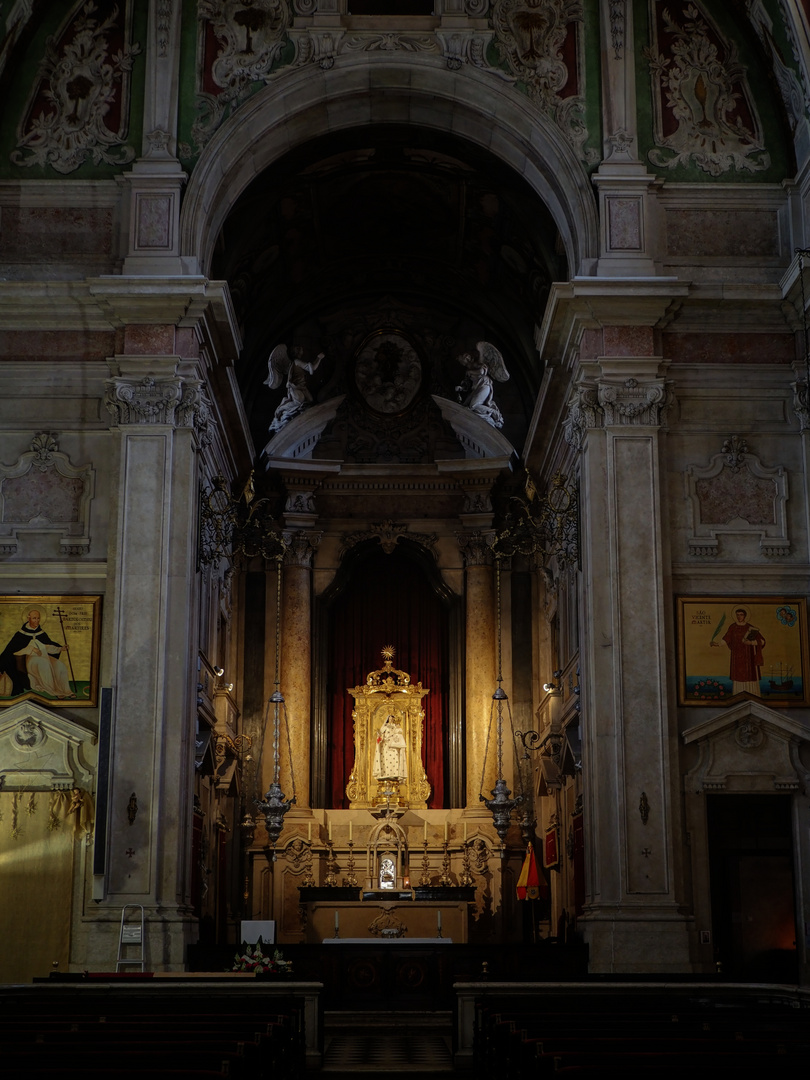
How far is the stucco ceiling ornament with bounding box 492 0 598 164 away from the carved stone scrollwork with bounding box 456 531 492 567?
901 cm

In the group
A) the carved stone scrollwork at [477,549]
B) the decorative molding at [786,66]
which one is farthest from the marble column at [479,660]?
the decorative molding at [786,66]

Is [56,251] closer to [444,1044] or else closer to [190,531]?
[190,531]

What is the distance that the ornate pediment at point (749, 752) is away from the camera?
1775cm

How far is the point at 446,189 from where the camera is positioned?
24141 mm

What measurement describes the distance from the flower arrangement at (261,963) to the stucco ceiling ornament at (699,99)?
11614 millimetres

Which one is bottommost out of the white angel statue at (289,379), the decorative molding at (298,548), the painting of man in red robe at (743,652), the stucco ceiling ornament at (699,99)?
the painting of man in red robe at (743,652)

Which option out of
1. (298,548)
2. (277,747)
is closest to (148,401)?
(298,548)

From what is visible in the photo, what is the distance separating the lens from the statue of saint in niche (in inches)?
1012

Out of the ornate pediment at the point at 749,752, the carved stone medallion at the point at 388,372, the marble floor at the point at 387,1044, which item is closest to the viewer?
the marble floor at the point at 387,1044

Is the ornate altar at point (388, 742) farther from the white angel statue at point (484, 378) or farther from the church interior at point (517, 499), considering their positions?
the white angel statue at point (484, 378)

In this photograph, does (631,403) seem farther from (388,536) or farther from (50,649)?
(388,536)

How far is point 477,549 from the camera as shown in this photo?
87.2 feet

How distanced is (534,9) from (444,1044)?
1386cm

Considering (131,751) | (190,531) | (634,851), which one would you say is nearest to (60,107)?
(190,531)
